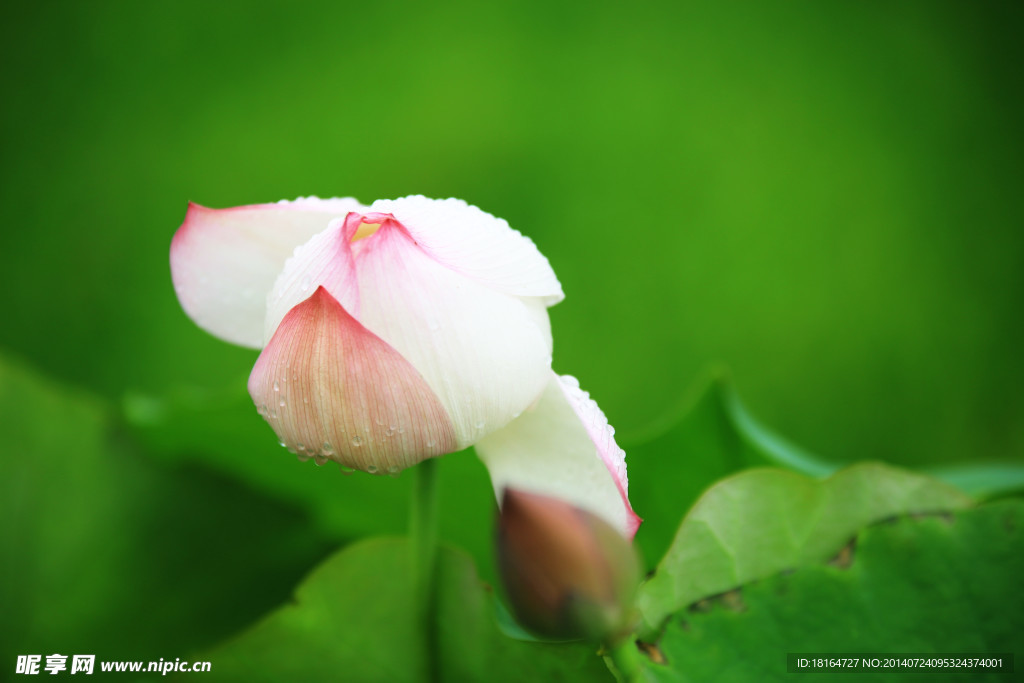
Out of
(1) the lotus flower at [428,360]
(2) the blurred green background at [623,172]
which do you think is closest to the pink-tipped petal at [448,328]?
(1) the lotus flower at [428,360]

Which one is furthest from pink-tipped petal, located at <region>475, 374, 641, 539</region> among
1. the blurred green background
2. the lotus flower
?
the blurred green background

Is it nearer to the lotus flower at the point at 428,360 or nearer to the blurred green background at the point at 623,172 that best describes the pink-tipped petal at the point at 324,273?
the lotus flower at the point at 428,360

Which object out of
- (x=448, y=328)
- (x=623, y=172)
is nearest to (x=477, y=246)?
(x=448, y=328)

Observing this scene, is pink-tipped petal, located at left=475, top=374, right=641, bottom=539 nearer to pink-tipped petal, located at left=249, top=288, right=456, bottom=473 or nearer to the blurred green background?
pink-tipped petal, located at left=249, top=288, right=456, bottom=473

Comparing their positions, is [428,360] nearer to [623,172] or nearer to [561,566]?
[561,566]

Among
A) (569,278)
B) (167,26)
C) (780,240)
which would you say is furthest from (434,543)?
(167,26)

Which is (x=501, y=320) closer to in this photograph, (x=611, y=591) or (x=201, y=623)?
(x=611, y=591)
